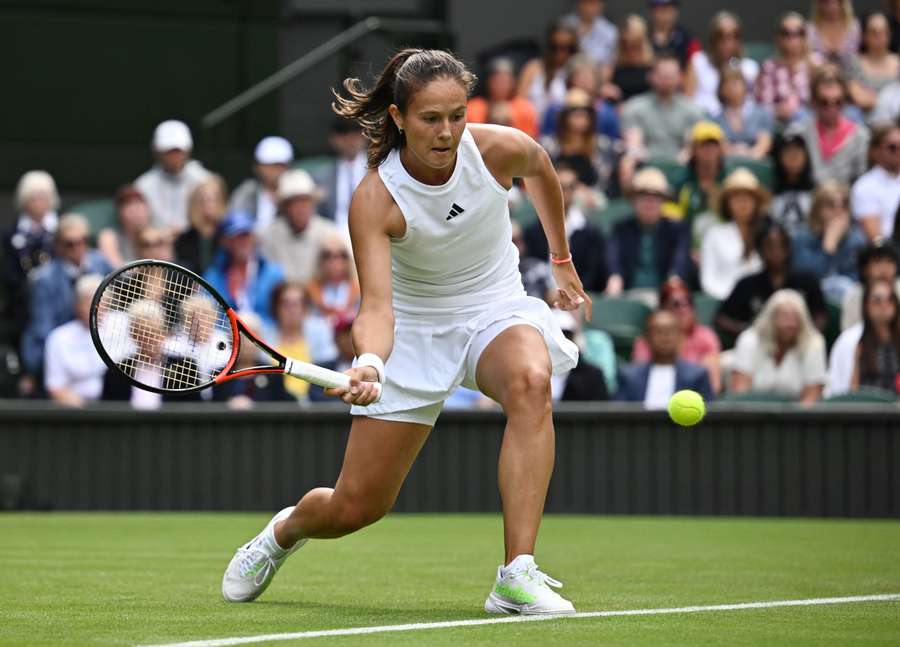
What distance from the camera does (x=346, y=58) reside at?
50.6 feet

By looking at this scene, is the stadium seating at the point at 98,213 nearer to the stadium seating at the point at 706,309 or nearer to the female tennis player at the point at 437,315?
the stadium seating at the point at 706,309

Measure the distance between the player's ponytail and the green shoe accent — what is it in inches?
57.6

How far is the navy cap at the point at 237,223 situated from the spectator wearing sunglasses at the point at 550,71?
9.13 ft

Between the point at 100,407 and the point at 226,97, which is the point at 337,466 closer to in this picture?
the point at 100,407

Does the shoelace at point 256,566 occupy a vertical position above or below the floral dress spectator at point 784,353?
below

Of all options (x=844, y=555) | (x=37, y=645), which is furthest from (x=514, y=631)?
(x=844, y=555)

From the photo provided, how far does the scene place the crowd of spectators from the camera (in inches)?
460

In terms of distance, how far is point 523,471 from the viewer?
5.45m

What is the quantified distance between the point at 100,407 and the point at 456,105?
6.68 meters

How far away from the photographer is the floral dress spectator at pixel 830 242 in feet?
41.7

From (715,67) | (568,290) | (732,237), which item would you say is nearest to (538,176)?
(568,290)

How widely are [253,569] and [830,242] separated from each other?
7724mm

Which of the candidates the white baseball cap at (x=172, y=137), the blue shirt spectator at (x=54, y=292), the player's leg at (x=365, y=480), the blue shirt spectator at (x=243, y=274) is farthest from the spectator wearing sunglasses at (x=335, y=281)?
the player's leg at (x=365, y=480)

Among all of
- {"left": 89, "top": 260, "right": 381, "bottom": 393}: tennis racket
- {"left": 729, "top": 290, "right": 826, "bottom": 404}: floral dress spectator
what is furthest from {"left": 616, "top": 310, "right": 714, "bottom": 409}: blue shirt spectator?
{"left": 89, "top": 260, "right": 381, "bottom": 393}: tennis racket
